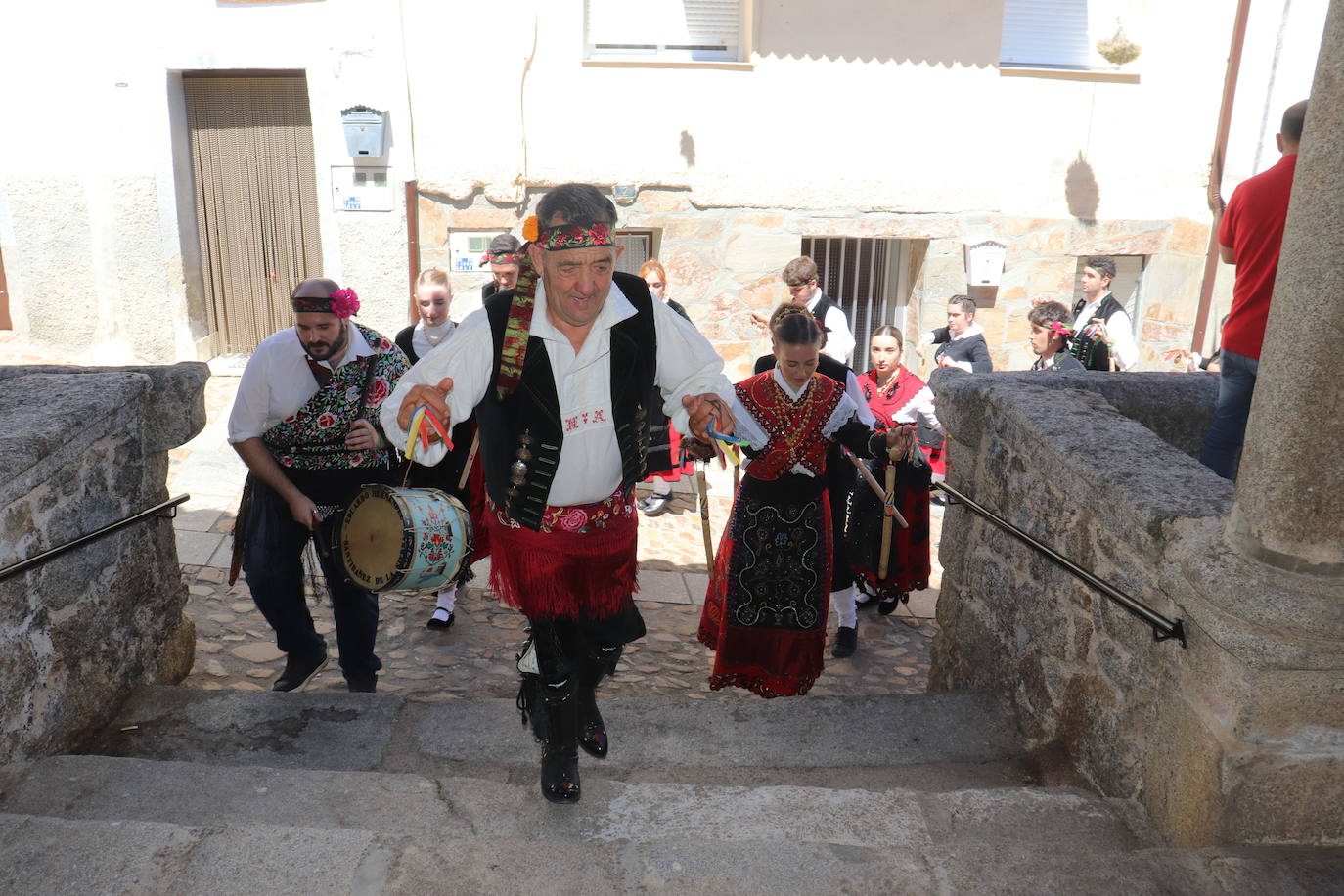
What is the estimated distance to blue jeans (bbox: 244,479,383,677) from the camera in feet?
13.1

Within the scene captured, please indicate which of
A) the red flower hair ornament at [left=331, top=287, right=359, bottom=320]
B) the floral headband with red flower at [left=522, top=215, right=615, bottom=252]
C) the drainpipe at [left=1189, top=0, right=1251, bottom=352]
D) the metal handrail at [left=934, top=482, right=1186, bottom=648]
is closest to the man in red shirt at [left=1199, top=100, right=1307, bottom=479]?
the metal handrail at [left=934, top=482, right=1186, bottom=648]

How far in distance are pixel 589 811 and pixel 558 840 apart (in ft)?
0.89

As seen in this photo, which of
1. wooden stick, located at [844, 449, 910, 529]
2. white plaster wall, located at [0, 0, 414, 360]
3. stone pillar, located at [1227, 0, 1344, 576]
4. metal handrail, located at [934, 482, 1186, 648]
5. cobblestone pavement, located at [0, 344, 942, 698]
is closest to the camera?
stone pillar, located at [1227, 0, 1344, 576]

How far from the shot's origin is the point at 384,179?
8.91 metres

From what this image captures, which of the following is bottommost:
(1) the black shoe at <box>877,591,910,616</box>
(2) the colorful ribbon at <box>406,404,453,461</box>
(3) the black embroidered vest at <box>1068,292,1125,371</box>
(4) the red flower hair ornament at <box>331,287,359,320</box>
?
(1) the black shoe at <box>877,591,910,616</box>

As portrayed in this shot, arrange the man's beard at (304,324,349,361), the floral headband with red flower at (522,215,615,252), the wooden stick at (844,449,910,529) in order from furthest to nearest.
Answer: the wooden stick at (844,449,910,529) → the man's beard at (304,324,349,361) → the floral headband with red flower at (522,215,615,252)

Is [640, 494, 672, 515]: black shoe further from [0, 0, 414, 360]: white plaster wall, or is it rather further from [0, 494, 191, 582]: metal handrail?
[0, 494, 191, 582]: metal handrail

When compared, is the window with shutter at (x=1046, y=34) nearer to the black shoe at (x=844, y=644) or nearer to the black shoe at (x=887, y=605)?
the black shoe at (x=887, y=605)

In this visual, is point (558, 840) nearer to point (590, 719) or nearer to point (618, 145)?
point (590, 719)

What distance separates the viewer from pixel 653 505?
724 centimetres

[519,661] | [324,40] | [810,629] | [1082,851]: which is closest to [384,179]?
[324,40]

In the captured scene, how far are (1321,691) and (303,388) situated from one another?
3.30m

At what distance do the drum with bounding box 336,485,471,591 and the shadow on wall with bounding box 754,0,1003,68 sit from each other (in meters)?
6.74

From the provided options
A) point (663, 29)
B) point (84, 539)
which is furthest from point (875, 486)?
point (663, 29)
